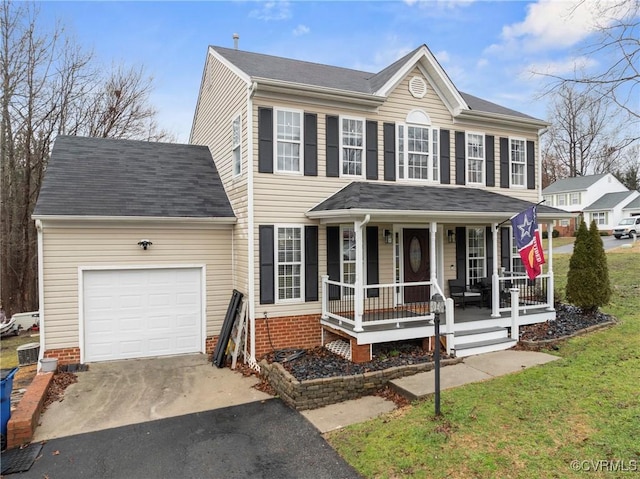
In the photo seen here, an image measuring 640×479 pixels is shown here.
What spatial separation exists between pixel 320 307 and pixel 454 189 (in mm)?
4936

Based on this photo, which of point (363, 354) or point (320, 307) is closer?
point (363, 354)

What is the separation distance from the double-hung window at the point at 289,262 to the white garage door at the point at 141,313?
222cm

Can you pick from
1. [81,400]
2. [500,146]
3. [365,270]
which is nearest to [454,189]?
[500,146]

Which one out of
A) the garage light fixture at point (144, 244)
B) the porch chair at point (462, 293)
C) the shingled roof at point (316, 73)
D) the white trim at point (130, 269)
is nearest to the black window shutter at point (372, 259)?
the porch chair at point (462, 293)

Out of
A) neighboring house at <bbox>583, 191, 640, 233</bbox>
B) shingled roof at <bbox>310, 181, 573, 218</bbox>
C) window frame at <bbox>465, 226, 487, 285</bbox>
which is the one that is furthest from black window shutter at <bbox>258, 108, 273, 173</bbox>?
neighboring house at <bbox>583, 191, 640, 233</bbox>

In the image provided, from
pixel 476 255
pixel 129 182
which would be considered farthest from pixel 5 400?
pixel 476 255

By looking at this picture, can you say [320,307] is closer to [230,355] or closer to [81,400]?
[230,355]

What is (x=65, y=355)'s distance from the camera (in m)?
8.49

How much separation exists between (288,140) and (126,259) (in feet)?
15.3

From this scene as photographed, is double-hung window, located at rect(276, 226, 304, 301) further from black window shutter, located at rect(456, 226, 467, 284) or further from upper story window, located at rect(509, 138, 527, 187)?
upper story window, located at rect(509, 138, 527, 187)

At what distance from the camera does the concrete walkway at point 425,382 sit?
6090 mm

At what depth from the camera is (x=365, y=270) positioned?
977 centimetres

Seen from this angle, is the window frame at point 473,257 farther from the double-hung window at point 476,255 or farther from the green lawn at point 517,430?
the green lawn at point 517,430

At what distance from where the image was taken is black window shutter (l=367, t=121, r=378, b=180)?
9.86 m
